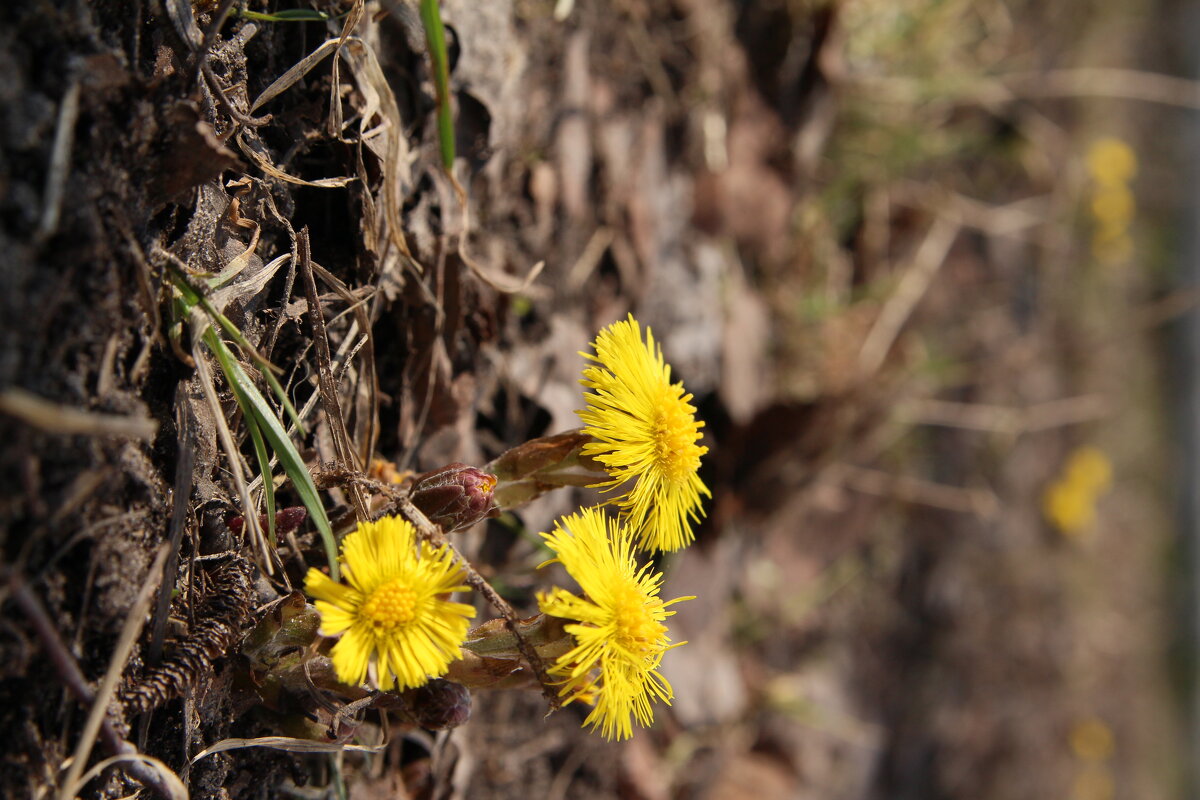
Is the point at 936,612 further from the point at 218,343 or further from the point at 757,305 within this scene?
the point at 218,343

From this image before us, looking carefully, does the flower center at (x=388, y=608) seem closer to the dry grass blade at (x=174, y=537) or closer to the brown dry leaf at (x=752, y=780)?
the dry grass blade at (x=174, y=537)

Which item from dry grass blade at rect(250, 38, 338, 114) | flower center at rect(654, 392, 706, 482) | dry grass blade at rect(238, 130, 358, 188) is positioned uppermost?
dry grass blade at rect(250, 38, 338, 114)

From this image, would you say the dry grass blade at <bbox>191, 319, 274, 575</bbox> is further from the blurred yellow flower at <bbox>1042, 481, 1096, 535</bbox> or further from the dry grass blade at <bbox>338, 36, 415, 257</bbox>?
the blurred yellow flower at <bbox>1042, 481, 1096, 535</bbox>

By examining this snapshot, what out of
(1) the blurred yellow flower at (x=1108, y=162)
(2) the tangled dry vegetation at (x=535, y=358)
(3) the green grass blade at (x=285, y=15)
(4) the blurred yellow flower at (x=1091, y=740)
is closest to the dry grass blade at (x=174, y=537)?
(2) the tangled dry vegetation at (x=535, y=358)

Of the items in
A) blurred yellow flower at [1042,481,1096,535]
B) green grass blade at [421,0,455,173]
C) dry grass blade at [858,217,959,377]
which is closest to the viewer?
green grass blade at [421,0,455,173]

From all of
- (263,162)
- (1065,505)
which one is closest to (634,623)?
(263,162)

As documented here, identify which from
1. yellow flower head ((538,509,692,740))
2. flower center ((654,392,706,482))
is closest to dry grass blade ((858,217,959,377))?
flower center ((654,392,706,482))

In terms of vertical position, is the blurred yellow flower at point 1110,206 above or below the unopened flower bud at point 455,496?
above

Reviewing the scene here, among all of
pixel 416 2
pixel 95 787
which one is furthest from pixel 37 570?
pixel 416 2
